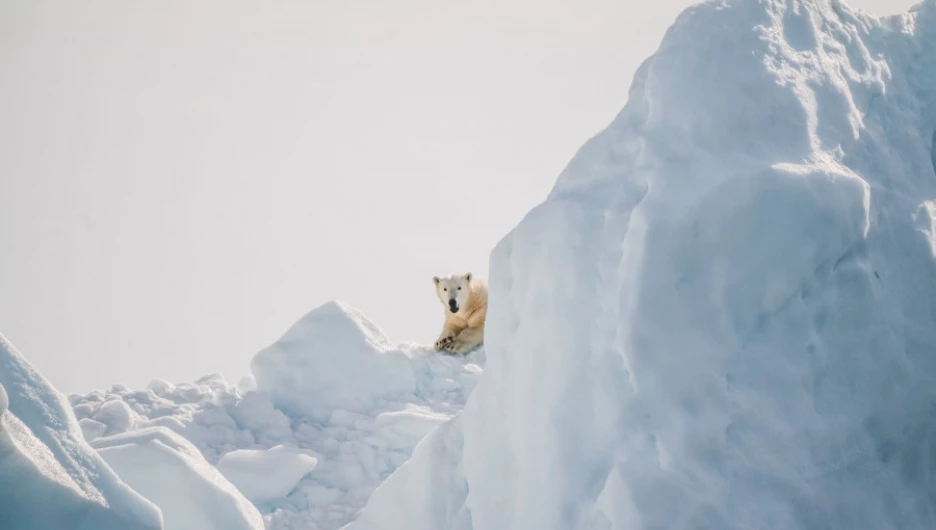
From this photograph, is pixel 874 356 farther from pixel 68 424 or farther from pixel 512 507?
pixel 68 424

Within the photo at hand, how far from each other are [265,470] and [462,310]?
3.97 metres

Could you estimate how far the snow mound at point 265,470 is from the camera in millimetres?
6355

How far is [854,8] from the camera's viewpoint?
391 centimetres

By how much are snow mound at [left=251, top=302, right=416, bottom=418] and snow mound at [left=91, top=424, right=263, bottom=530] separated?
152 inches

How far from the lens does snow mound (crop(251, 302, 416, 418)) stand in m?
8.10

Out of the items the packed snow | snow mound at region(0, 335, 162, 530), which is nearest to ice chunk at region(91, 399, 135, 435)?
the packed snow

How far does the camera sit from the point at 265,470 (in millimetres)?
6512

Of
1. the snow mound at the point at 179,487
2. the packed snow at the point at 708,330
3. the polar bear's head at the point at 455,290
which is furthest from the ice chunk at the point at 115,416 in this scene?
the polar bear's head at the point at 455,290

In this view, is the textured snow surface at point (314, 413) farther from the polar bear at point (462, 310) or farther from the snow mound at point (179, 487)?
the snow mound at point (179, 487)

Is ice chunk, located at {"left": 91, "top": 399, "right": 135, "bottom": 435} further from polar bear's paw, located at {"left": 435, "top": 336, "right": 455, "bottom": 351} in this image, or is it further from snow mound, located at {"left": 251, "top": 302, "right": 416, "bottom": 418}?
polar bear's paw, located at {"left": 435, "top": 336, "right": 455, "bottom": 351}

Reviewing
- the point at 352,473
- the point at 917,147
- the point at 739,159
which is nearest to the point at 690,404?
the point at 739,159

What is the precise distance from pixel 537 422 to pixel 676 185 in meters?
1.15

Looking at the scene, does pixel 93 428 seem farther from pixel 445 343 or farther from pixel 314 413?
pixel 445 343

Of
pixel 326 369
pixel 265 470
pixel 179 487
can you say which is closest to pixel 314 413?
pixel 326 369
